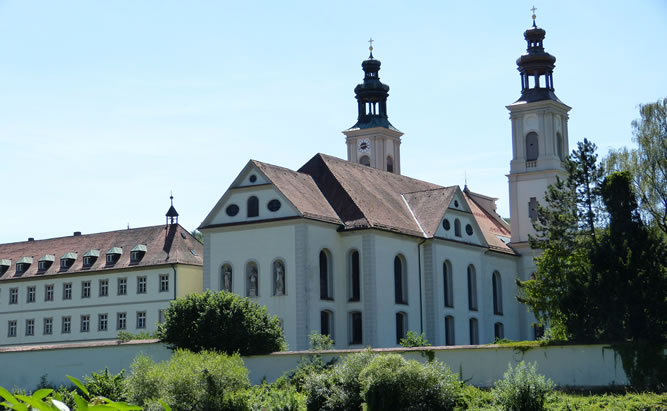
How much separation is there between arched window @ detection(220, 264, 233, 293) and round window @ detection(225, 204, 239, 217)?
270 cm

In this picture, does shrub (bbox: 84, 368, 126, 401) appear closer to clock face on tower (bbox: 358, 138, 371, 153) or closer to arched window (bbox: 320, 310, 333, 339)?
arched window (bbox: 320, 310, 333, 339)

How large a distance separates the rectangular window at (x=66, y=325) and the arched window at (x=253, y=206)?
22623mm

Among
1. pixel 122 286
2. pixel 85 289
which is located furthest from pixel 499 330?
pixel 85 289


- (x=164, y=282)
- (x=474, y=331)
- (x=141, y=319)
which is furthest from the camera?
(x=164, y=282)

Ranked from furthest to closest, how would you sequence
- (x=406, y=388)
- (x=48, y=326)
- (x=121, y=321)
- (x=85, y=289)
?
(x=48, y=326) → (x=85, y=289) → (x=121, y=321) → (x=406, y=388)

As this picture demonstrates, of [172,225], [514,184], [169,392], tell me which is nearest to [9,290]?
[172,225]

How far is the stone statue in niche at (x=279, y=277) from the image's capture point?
46594 mm


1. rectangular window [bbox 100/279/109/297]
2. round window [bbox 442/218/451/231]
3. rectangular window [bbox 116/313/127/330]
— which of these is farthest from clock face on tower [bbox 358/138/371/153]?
rectangular window [bbox 116/313/127/330]

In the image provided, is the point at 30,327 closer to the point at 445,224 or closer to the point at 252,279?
the point at 252,279

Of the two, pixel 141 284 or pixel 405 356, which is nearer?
pixel 405 356

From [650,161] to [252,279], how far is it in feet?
68.8

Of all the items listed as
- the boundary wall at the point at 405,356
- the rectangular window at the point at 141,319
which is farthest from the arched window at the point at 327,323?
the rectangular window at the point at 141,319

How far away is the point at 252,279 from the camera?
1873 inches

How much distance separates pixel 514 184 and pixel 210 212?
85.4 ft
